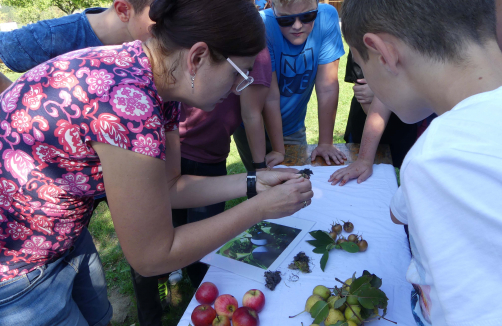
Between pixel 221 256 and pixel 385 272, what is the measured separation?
63 centimetres

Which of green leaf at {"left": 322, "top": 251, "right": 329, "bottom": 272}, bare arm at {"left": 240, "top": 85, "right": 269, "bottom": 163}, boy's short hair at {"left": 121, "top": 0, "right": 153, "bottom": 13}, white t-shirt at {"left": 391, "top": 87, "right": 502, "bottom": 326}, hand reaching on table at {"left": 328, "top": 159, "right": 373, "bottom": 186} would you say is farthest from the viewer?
bare arm at {"left": 240, "top": 85, "right": 269, "bottom": 163}

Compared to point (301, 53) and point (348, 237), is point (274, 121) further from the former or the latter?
point (348, 237)

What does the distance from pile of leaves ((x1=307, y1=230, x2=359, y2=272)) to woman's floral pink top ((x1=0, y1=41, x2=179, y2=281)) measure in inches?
29.4

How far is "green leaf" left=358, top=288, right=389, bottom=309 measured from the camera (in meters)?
1.02

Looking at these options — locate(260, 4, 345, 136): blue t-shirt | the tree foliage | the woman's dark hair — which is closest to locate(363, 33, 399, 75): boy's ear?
the woman's dark hair

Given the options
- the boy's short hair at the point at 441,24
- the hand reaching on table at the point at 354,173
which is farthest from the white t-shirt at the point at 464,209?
the hand reaching on table at the point at 354,173

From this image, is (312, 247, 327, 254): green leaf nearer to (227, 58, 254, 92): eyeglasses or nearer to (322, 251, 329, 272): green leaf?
(322, 251, 329, 272): green leaf

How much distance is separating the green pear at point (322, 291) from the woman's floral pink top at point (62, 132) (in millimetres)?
668

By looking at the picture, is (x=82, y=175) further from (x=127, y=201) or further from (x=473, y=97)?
(x=473, y=97)

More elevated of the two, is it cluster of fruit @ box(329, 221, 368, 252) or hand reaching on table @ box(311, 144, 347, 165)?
cluster of fruit @ box(329, 221, 368, 252)

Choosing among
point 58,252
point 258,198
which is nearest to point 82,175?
point 58,252

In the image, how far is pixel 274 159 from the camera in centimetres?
232

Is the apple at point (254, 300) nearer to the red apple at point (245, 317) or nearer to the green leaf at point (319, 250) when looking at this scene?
the red apple at point (245, 317)

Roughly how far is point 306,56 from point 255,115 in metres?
0.57
